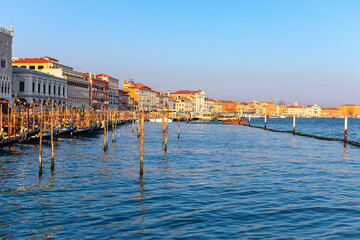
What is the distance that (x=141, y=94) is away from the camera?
154250 millimetres

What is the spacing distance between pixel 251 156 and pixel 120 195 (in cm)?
1736

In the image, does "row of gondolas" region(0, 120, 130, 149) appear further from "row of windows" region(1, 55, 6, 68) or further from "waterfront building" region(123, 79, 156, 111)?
"waterfront building" region(123, 79, 156, 111)

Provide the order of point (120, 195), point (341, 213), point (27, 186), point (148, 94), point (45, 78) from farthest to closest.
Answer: point (148, 94) < point (45, 78) < point (27, 186) < point (120, 195) < point (341, 213)

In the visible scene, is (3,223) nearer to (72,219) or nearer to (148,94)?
(72,219)

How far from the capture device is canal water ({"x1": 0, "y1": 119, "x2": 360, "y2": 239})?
1220 cm

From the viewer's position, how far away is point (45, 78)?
70.7 metres

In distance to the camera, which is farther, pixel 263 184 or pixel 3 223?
pixel 263 184

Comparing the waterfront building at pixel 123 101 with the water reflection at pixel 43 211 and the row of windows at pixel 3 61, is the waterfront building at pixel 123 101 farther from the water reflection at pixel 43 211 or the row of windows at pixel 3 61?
the water reflection at pixel 43 211

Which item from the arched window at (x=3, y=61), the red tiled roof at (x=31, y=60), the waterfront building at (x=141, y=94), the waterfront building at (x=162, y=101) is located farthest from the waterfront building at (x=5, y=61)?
the waterfront building at (x=162, y=101)

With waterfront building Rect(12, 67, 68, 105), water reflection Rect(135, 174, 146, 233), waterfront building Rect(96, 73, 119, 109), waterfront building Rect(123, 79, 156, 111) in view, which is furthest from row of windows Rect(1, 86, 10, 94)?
waterfront building Rect(123, 79, 156, 111)

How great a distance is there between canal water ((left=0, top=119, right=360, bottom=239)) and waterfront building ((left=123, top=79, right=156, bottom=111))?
405 feet

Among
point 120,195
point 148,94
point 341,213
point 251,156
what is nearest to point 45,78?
point 251,156

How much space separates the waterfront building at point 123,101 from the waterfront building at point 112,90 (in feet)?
12.2

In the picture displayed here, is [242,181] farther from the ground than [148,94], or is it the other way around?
[148,94]
